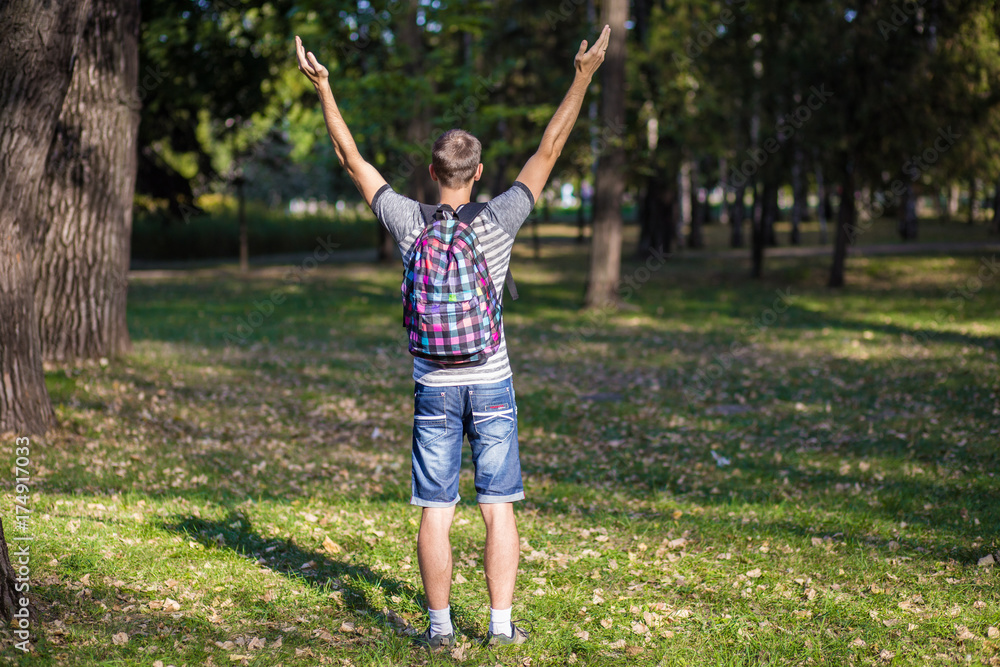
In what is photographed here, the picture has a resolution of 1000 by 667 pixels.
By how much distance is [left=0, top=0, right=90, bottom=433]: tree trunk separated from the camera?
19.0 ft

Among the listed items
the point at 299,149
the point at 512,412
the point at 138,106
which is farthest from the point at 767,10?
the point at 299,149

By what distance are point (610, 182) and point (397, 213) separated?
14.3 meters

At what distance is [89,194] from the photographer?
9.32m

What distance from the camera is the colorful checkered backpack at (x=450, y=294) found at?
3.38 metres

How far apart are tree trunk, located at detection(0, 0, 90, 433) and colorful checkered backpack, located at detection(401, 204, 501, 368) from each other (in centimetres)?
396

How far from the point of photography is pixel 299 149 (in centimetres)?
6381

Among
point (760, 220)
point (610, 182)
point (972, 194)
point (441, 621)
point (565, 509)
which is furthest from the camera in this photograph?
point (972, 194)

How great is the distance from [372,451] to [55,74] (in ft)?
12.7

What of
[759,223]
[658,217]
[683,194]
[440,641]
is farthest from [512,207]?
[683,194]

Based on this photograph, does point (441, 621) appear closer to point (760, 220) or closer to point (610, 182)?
point (610, 182)

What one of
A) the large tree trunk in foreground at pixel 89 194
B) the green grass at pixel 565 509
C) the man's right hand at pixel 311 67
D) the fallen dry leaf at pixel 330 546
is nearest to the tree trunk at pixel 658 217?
the green grass at pixel 565 509

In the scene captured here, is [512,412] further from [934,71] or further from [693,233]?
[693,233]

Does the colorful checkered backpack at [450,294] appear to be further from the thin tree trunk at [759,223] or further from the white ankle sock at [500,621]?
the thin tree trunk at [759,223]

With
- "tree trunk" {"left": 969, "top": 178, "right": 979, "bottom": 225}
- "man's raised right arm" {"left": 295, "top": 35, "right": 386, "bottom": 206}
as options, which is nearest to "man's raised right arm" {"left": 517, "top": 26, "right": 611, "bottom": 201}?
"man's raised right arm" {"left": 295, "top": 35, "right": 386, "bottom": 206}
